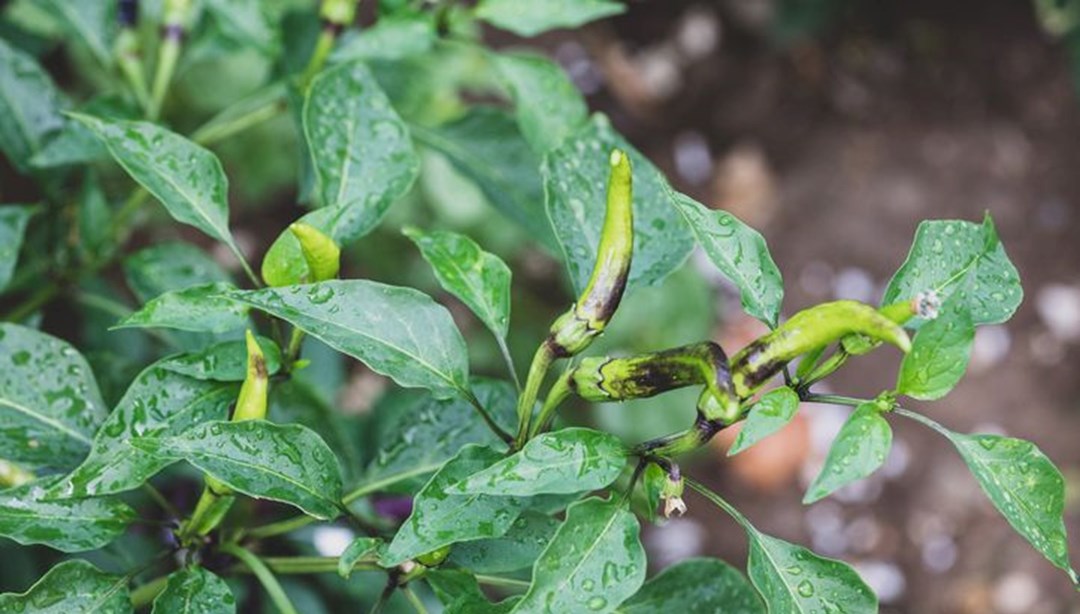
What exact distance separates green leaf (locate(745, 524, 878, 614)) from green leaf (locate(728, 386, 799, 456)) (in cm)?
13

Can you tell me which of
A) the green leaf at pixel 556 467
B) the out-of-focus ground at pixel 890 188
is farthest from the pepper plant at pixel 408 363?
the out-of-focus ground at pixel 890 188

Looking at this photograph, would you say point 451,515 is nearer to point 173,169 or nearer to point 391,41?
point 173,169

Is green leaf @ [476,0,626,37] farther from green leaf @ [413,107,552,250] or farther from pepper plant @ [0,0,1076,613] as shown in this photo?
green leaf @ [413,107,552,250]

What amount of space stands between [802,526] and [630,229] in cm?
226

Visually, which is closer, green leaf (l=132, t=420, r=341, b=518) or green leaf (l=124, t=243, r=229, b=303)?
green leaf (l=132, t=420, r=341, b=518)

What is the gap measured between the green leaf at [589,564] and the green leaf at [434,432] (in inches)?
9.4

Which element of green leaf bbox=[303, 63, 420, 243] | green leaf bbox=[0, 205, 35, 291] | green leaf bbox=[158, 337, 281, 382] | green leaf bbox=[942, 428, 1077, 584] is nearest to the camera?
green leaf bbox=[942, 428, 1077, 584]

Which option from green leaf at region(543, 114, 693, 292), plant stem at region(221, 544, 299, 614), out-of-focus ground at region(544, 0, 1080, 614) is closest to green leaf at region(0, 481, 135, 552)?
plant stem at region(221, 544, 299, 614)

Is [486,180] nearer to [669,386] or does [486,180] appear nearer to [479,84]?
[669,386]

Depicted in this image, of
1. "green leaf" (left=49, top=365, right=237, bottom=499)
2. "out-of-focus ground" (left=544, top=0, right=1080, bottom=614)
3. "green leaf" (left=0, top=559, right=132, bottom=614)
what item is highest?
"green leaf" (left=49, top=365, right=237, bottom=499)

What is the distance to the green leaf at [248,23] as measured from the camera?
4.18ft

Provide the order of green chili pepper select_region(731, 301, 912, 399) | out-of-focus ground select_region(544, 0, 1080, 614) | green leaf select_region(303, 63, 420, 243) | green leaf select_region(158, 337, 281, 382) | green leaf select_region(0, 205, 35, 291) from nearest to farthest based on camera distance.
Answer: green chili pepper select_region(731, 301, 912, 399)
green leaf select_region(158, 337, 281, 382)
green leaf select_region(303, 63, 420, 243)
green leaf select_region(0, 205, 35, 291)
out-of-focus ground select_region(544, 0, 1080, 614)

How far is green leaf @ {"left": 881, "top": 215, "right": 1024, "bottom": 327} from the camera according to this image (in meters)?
0.88

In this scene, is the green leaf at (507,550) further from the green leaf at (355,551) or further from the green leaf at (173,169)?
the green leaf at (173,169)
